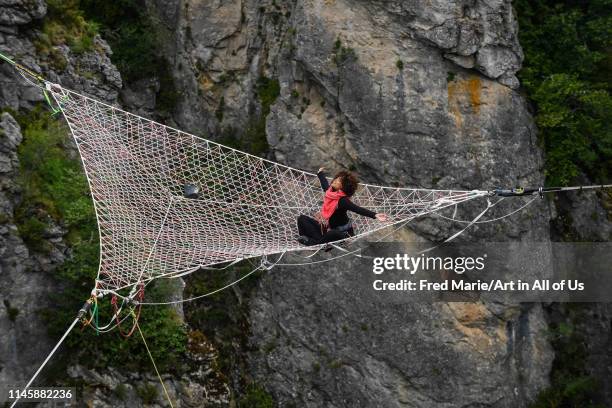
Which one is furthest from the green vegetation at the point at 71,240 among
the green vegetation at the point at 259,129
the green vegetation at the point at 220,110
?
the green vegetation at the point at 220,110

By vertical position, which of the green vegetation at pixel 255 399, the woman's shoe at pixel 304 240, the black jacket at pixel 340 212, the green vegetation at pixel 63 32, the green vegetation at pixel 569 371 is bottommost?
the green vegetation at pixel 255 399

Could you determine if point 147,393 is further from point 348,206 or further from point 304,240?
point 348,206

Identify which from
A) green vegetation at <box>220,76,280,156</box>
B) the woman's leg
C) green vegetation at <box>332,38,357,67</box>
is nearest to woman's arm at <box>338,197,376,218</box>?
the woman's leg

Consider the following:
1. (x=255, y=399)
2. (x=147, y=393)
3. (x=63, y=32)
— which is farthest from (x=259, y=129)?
(x=147, y=393)

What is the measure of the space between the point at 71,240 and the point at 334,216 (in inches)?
138

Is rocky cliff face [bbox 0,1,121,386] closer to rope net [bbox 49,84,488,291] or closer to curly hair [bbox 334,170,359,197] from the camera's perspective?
rope net [bbox 49,84,488,291]

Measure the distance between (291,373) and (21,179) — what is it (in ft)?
16.3

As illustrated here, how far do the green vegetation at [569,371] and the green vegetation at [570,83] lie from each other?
2.19 m

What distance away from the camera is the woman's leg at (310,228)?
30.3 ft

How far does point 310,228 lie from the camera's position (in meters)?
9.26

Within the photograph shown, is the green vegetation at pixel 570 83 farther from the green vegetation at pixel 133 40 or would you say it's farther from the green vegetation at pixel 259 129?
the green vegetation at pixel 133 40

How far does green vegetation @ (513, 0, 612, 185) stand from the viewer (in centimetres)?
1234

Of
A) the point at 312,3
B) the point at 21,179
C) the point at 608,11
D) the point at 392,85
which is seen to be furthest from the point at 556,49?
the point at 21,179

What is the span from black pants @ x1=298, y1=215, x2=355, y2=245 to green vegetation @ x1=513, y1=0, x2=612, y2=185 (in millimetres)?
4764
